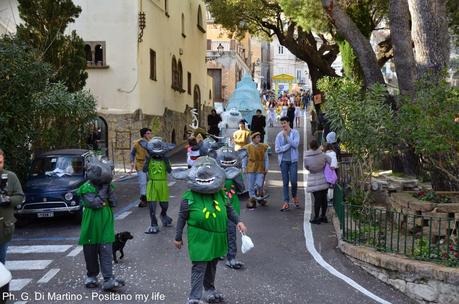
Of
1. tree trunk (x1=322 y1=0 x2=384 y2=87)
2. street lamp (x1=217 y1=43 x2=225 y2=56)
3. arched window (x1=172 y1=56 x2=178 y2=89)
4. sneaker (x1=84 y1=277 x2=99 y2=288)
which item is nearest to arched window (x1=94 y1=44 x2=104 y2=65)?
arched window (x1=172 y1=56 x2=178 y2=89)

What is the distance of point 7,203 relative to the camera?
6.45m

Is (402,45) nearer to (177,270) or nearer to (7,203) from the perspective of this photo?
(177,270)

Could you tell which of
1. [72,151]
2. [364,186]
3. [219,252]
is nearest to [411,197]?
[364,186]

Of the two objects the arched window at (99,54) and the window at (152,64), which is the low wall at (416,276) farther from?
the window at (152,64)

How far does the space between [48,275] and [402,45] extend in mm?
8454

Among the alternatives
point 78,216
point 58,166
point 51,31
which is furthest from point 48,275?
point 51,31

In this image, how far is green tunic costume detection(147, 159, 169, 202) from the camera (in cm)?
953

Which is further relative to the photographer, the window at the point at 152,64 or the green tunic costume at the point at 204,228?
the window at the point at 152,64

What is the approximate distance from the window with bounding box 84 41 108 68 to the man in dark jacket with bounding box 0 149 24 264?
16000 millimetres

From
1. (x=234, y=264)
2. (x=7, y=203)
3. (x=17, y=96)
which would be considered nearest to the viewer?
(x=7, y=203)

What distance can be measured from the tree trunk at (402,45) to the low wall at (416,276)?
195 inches

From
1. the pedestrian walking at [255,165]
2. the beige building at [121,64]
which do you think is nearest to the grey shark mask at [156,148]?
the pedestrian walking at [255,165]

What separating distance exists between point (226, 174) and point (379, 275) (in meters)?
2.96

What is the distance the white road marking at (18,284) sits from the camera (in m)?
6.95
